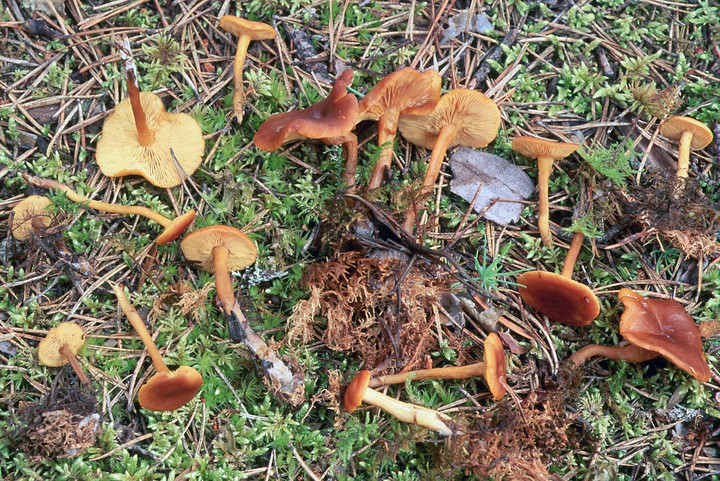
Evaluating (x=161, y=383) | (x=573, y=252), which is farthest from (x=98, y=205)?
(x=573, y=252)

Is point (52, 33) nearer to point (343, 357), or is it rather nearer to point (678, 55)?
point (343, 357)

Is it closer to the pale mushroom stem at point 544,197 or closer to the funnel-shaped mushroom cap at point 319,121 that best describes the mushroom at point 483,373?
the pale mushroom stem at point 544,197

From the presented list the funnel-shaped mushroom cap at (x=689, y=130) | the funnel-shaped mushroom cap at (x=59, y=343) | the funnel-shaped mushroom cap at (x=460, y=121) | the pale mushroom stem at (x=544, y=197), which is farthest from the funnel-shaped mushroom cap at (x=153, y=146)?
the funnel-shaped mushroom cap at (x=689, y=130)

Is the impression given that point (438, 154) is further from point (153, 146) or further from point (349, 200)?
point (153, 146)

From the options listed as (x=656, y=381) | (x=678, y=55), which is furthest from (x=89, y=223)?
(x=678, y=55)

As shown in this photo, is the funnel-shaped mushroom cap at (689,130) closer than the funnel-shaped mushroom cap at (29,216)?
No

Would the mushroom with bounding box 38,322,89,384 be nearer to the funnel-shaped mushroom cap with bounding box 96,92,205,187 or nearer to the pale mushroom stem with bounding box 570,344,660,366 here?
the funnel-shaped mushroom cap with bounding box 96,92,205,187
